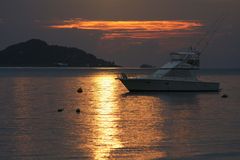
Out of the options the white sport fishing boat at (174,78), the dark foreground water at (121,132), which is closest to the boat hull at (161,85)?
the white sport fishing boat at (174,78)

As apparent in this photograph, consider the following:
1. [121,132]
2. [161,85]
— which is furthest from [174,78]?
[121,132]

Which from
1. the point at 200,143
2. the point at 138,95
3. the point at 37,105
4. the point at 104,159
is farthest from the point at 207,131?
the point at 138,95

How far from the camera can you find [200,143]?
2458 centimetres

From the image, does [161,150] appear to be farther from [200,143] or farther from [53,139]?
[53,139]

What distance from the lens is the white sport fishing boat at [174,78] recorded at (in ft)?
185

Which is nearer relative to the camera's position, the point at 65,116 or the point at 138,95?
the point at 65,116

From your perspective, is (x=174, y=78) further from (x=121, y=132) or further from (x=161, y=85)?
(x=121, y=132)

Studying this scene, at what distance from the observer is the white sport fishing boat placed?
56500mm

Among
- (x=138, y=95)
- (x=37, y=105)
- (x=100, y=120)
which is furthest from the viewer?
(x=138, y=95)

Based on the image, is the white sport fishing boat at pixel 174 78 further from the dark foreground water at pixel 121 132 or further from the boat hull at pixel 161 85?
the dark foreground water at pixel 121 132

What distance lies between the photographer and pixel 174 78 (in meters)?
57.7

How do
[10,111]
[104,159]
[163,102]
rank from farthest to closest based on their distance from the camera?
[163,102], [10,111], [104,159]

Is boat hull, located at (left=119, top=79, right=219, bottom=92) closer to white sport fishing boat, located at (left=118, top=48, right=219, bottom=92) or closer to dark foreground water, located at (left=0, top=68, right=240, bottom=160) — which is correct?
white sport fishing boat, located at (left=118, top=48, right=219, bottom=92)

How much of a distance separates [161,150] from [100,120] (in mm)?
12235
